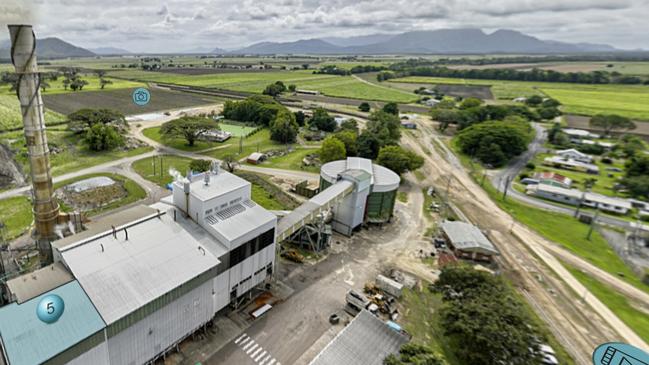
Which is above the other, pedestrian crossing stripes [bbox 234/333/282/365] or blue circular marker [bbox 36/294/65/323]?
blue circular marker [bbox 36/294/65/323]

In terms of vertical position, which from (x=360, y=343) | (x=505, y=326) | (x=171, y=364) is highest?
(x=505, y=326)

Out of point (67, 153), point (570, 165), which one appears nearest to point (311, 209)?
point (67, 153)

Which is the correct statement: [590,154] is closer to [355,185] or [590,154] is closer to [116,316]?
[355,185]

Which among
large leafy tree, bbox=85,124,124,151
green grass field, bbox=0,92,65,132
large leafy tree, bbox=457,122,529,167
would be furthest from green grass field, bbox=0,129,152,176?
large leafy tree, bbox=457,122,529,167

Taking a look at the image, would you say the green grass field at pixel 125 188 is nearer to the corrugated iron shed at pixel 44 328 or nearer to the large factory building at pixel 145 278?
the large factory building at pixel 145 278

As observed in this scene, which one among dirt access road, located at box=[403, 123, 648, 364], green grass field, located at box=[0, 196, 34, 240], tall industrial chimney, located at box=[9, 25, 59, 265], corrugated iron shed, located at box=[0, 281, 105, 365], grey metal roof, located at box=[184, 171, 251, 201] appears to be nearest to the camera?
corrugated iron shed, located at box=[0, 281, 105, 365]

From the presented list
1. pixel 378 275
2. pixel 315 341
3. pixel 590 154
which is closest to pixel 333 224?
pixel 378 275

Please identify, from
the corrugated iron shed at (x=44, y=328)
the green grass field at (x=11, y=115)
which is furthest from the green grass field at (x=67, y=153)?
the corrugated iron shed at (x=44, y=328)

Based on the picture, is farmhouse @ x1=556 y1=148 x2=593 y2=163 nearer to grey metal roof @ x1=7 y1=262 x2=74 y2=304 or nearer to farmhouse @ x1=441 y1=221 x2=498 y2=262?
farmhouse @ x1=441 y1=221 x2=498 y2=262
